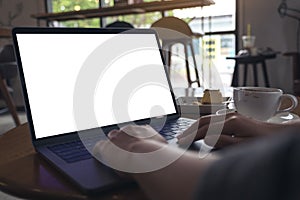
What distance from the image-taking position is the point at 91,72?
70 cm

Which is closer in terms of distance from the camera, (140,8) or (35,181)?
(35,181)

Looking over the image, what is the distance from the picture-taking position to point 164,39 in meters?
2.59

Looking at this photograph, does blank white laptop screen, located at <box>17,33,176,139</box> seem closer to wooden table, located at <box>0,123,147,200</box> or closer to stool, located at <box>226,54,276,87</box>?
wooden table, located at <box>0,123,147,200</box>

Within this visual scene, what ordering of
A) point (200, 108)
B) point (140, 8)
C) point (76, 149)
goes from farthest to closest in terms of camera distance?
1. point (140, 8)
2. point (200, 108)
3. point (76, 149)

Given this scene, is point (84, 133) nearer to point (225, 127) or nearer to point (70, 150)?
point (70, 150)

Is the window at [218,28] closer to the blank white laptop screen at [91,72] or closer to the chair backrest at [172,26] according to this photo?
the chair backrest at [172,26]

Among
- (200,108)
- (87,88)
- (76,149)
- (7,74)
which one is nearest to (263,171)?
(76,149)

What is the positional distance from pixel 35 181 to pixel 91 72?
0.31 metres

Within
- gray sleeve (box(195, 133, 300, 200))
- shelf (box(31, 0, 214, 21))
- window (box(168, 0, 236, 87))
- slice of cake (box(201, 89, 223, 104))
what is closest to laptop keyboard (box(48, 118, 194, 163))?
slice of cake (box(201, 89, 223, 104))

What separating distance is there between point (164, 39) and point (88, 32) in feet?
6.23

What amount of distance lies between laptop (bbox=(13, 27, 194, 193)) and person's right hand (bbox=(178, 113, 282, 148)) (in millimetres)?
74

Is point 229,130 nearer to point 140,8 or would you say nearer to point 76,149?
point 76,149

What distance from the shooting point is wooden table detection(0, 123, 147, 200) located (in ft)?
1.32

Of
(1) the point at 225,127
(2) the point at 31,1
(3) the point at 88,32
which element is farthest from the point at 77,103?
(2) the point at 31,1
